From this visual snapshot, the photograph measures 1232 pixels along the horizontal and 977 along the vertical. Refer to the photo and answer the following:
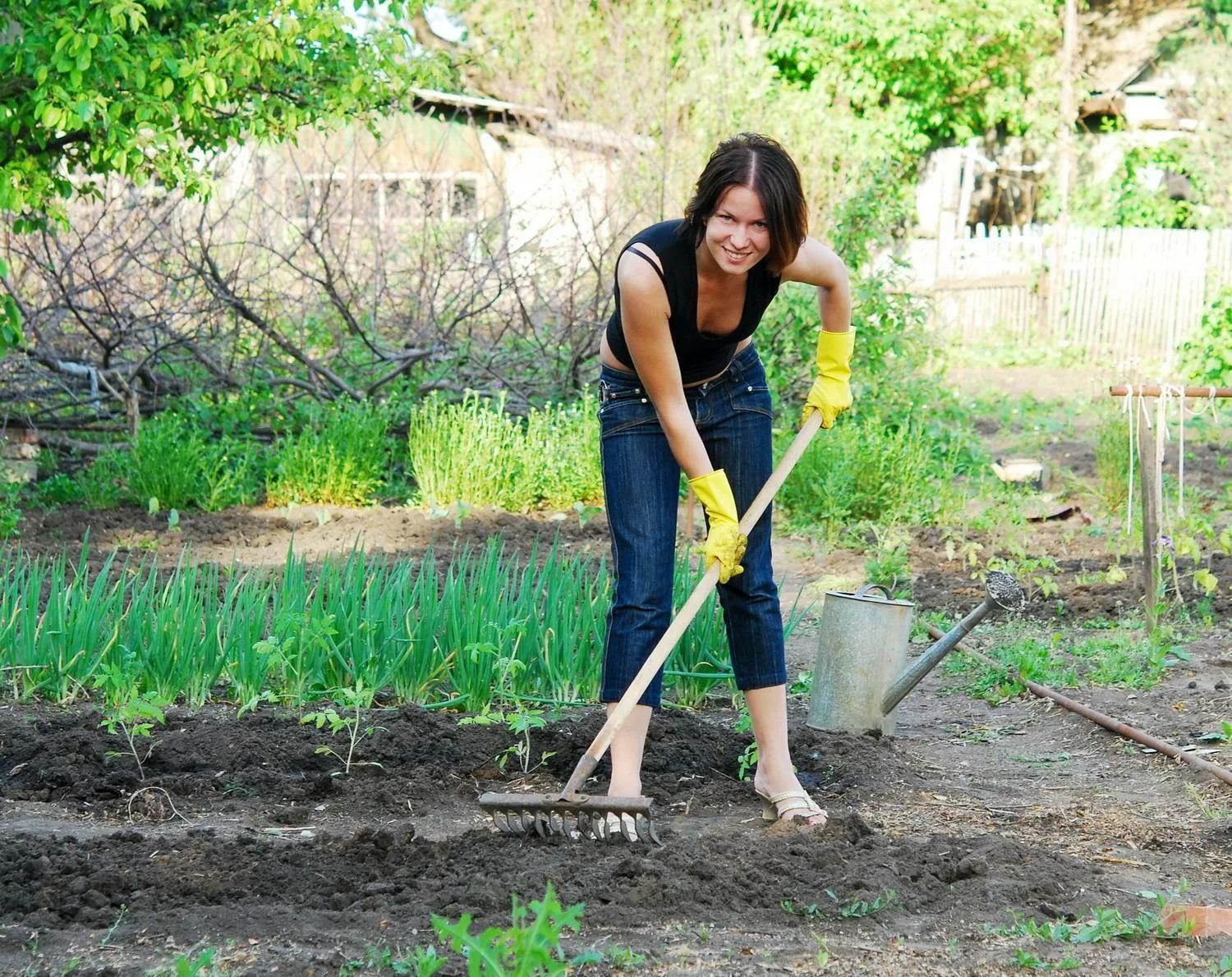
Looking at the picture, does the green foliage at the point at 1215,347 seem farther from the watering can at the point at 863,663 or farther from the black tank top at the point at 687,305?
the black tank top at the point at 687,305

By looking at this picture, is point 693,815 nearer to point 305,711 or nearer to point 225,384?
point 305,711

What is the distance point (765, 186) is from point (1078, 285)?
14.4 m

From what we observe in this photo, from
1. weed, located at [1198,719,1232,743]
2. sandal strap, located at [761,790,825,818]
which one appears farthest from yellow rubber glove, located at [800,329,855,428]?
weed, located at [1198,719,1232,743]

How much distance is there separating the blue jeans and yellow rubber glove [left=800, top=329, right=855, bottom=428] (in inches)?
10.6

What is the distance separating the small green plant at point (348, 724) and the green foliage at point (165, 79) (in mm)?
2675

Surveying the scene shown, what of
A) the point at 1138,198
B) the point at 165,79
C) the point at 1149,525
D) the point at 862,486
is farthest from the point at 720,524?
the point at 1138,198

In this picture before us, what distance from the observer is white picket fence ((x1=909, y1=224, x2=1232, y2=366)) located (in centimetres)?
1534

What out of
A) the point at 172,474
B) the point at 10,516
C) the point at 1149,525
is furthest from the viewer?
the point at 172,474

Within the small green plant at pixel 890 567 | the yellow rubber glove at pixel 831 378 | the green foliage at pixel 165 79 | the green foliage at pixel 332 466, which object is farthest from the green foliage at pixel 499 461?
the yellow rubber glove at pixel 831 378

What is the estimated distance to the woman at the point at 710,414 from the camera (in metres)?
2.72

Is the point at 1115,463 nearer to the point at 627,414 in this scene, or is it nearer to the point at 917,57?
the point at 627,414

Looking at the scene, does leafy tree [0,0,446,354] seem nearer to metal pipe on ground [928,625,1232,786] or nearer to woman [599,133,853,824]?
woman [599,133,853,824]

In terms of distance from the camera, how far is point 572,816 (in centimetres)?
282

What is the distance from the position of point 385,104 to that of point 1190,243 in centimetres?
1174
